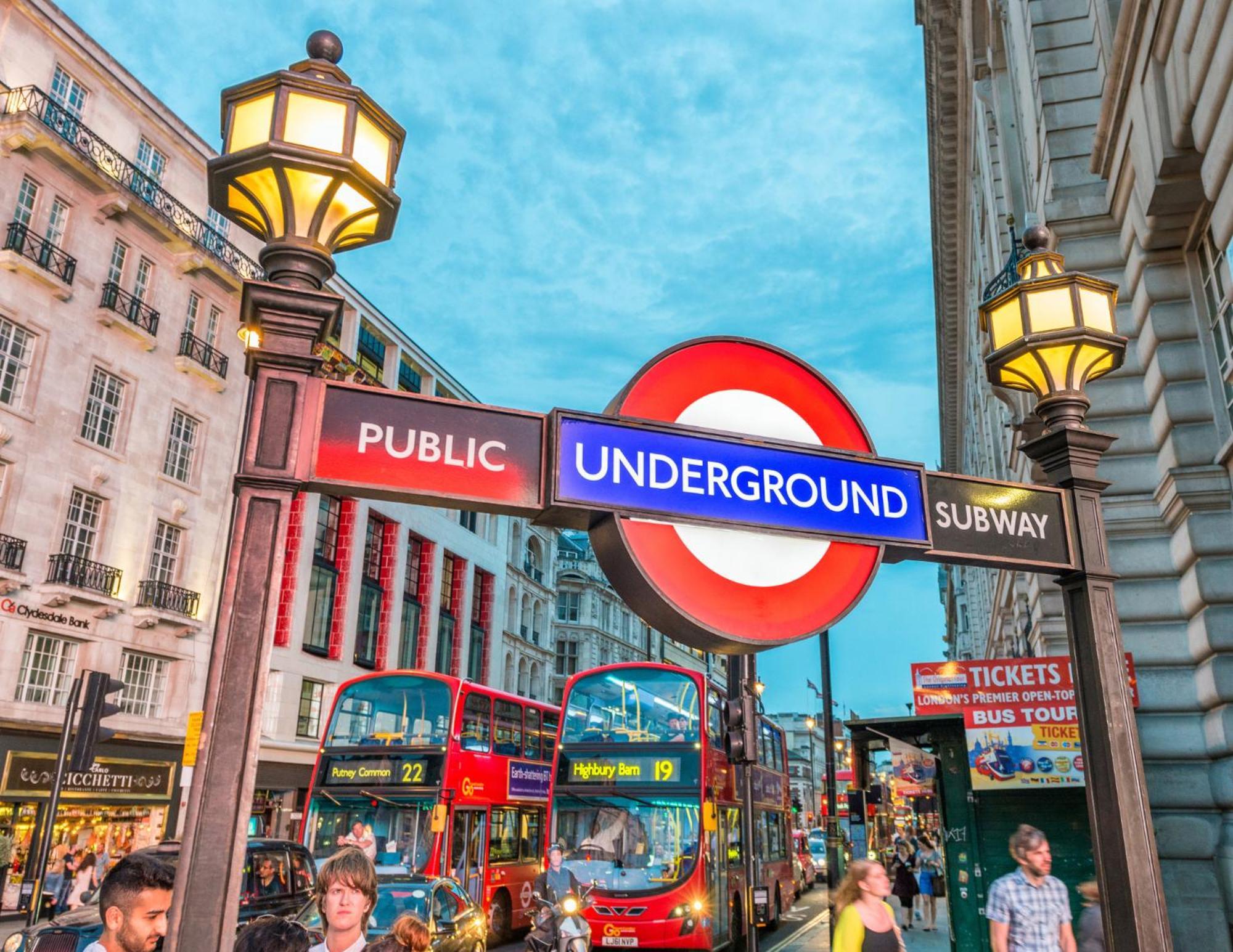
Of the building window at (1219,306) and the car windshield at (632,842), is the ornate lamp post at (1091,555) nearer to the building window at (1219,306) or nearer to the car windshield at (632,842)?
the building window at (1219,306)

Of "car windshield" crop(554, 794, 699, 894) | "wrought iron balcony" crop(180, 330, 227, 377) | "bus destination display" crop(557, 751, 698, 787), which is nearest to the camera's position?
"car windshield" crop(554, 794, 699, 894)

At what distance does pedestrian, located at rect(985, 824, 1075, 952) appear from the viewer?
555 centimetres

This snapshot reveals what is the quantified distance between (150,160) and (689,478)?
29660 mm

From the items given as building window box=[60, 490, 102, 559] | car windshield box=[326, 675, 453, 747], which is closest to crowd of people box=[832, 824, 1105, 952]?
car windshield box=[326, 675, 453, 747]

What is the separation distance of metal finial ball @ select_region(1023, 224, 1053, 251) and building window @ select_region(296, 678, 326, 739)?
99.8 feet

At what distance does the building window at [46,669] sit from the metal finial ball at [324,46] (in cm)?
2288

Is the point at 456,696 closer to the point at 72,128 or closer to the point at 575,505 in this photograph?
the point at 575,505

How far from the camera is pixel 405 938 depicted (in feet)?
15.6

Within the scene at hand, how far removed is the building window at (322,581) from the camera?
3291cm

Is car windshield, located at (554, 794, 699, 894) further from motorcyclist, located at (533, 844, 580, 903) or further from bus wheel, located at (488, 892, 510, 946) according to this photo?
bus wheel, located at (488, 892, 510, 946)

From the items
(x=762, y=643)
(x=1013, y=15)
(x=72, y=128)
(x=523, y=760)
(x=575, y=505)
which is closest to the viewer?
(x=762, y=643)

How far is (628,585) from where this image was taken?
272 centimetres

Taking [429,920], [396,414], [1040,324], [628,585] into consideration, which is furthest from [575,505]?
[429,920]

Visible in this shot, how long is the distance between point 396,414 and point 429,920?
29.8ft
